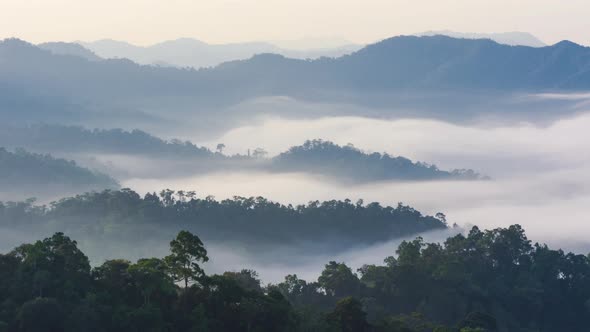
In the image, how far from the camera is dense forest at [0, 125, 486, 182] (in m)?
159

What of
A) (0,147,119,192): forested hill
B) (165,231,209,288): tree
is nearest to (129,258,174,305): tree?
(165,231,209,288): tree

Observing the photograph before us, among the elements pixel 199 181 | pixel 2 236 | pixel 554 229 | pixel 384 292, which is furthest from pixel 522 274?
pixel 199 181

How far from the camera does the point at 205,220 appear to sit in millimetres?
84000

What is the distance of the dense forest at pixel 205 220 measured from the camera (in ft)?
264

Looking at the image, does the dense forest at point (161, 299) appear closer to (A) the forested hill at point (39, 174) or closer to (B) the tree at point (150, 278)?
(B) the tree at point (150, 278)

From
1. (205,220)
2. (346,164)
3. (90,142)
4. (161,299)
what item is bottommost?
(161,299)

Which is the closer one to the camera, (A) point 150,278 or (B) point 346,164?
(A) point 150,278

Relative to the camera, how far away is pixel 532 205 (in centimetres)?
16638

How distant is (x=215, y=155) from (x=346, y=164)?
22.5 meters

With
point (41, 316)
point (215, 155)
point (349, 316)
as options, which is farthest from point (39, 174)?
point (41, 316)

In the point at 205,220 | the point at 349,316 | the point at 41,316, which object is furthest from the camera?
the point at 205,220

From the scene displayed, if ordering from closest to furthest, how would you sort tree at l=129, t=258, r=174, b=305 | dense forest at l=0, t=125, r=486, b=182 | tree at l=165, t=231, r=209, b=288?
tree at l=129, t=258, r=174, b=305 → tree at l=165, t=231, r=209, b=288 → dense forest at l=0, t=125, r=486, b=182

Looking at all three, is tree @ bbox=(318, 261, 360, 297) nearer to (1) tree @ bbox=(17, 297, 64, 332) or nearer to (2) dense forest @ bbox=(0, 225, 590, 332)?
(2) dense forest @ bbox=(0, 225, 590, 332)

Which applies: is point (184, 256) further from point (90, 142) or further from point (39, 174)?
point (90, 142)
